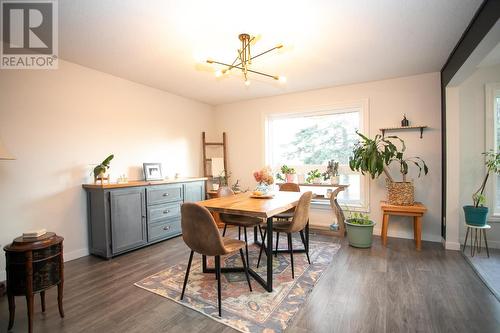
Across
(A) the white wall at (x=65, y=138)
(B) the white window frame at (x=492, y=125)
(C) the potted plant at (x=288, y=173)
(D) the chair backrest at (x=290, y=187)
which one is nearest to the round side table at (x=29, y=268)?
(A) the white wall at (x=65, y=138)

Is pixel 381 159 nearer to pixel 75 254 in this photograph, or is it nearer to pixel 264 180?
pixel 264 180

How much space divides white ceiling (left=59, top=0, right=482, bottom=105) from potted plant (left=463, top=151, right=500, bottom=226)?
55.3 inches

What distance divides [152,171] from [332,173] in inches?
117

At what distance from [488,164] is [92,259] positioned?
5.23m

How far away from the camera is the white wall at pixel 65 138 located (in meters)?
2.60

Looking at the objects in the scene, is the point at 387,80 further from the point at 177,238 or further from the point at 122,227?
the point at 122,227

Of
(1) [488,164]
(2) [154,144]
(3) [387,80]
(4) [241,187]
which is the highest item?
(3) [387,80]

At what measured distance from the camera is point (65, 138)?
3.02m

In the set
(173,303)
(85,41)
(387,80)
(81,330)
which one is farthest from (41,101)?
(387,80)

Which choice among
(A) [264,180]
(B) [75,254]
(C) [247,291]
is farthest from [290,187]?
(B) [75,254]

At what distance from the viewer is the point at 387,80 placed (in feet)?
12.6

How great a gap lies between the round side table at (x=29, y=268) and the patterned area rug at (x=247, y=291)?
83cm

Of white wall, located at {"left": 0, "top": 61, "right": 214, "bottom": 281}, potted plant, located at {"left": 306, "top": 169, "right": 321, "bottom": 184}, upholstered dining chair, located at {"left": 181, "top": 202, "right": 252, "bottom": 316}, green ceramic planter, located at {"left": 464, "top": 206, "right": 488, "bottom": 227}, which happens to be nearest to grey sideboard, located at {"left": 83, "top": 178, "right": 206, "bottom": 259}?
white wall, located at {"left": 0, "top": 61, "right": 214, "bottom": 281}

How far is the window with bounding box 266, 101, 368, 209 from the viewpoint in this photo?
13.7 ft
